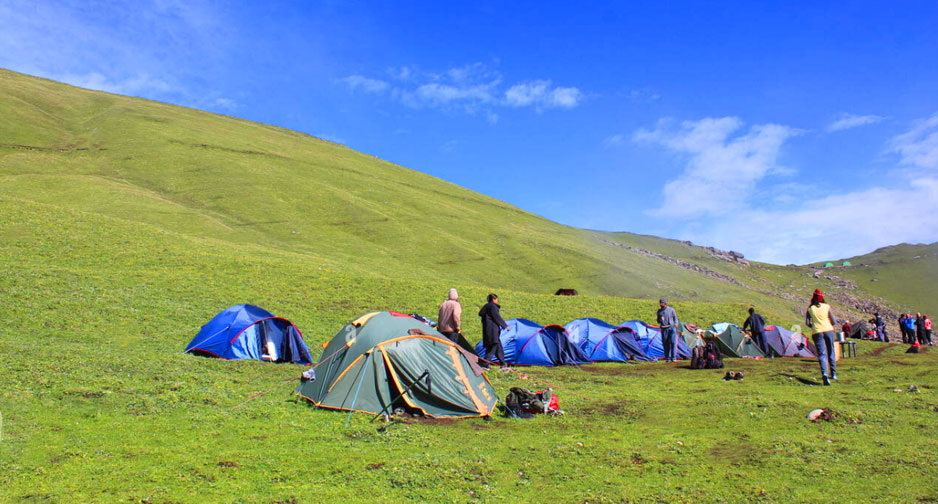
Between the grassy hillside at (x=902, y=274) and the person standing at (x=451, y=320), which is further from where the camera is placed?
the grassy hillside at (x=902, y=274)

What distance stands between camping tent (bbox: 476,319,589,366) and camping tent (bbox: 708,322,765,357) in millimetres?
7930

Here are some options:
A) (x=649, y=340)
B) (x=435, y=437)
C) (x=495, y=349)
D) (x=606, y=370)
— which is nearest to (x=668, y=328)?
(x=649, y=340)

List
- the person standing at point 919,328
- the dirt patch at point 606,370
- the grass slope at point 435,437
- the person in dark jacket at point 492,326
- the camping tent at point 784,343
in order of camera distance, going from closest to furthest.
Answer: the grass slope at point 435,437, the person in dark jacket at point 492,326, the dirt patch at point 606,370, the camping tent at point 784,343, the person standing at point 919,328

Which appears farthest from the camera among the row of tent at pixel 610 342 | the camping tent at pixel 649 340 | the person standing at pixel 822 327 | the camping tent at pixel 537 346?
the camping tent at pixel 649 340

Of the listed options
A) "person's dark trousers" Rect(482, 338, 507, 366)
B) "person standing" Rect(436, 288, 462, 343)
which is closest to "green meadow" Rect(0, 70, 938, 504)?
"person's dark trousers" Rect(482, 338, 507, 366)

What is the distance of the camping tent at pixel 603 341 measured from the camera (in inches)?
995

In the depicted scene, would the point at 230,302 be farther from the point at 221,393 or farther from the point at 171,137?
the point at 171,137

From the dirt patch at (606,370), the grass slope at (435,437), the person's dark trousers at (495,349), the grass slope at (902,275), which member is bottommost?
the grass slope at (435,437)

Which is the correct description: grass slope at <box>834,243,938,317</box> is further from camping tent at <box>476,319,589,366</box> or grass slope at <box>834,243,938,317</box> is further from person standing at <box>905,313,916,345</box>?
camping tent at <box>476,319,589,366</box>

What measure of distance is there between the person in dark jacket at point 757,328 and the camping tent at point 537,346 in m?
8.63

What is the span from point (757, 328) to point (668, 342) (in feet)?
16.3

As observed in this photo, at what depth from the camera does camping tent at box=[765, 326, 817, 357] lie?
28.3 metres

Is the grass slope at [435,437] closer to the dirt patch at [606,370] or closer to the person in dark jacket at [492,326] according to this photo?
the dirt patch at [606,370]

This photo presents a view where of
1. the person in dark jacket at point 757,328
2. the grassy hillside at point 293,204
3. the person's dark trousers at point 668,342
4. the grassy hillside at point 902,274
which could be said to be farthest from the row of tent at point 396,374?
the grassy hillside at point 902,274
